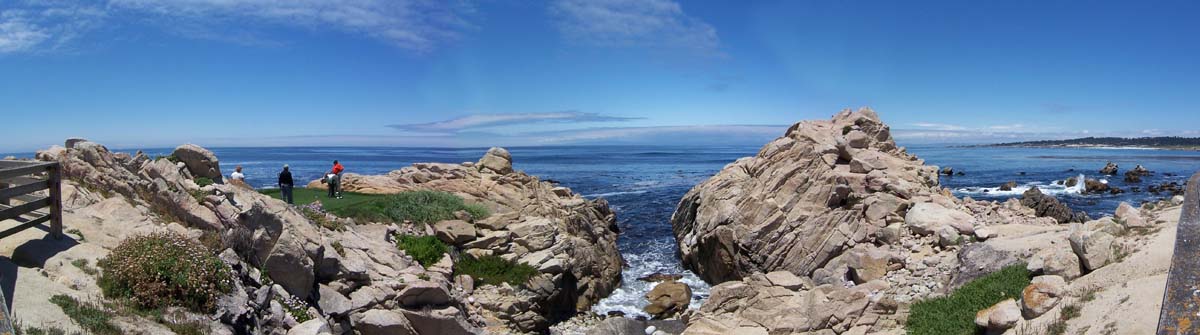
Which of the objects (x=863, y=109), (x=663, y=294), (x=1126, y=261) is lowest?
(x=663, y=294)

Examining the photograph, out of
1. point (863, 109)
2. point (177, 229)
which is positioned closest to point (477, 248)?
point (177, 229)

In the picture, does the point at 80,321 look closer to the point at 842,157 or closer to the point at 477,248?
the point at 477,248

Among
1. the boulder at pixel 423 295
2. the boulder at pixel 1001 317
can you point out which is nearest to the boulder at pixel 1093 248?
the boulder at pixel 1001 317

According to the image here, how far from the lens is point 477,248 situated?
70.6ft

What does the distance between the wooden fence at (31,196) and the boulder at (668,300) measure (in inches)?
625

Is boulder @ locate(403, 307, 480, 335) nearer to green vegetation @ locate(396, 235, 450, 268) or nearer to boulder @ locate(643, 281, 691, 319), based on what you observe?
green vegetation @ locate(396, 235, 450, 268)

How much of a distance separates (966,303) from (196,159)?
22043 millimetres

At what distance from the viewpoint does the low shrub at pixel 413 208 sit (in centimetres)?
2253

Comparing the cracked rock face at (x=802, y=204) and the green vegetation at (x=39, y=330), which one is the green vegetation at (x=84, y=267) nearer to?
the green vegetation at (x=39, y=330)

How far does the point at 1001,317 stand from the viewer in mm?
10641

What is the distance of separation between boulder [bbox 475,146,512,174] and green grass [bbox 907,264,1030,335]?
22174 millimetres

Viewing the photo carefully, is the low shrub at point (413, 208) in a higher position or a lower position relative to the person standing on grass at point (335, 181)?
lower

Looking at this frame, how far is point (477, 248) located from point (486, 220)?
174cm

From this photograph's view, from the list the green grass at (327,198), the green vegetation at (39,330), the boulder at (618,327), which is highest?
the green vegetation at (39,330)
